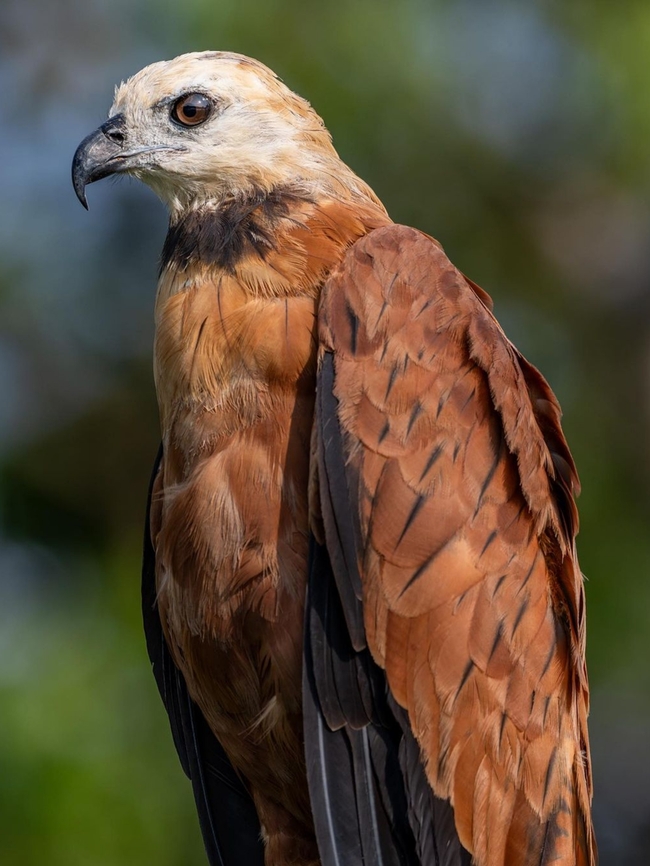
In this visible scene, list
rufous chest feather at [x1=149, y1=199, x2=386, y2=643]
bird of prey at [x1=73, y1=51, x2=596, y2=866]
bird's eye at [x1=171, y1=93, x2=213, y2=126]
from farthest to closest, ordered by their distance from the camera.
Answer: bird's eye at [x1=171, y1=93, x2=213, y2=126] < rufous chest feather at [x1=149, y1=199, x2=386, y2=643] < bird of prey at [x1=73, y1=51, x2=596, y2=866]

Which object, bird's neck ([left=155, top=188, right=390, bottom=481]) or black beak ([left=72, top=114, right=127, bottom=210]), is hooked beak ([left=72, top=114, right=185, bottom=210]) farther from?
bird's neck ([left=155, top=188, right=390, bottom=481])

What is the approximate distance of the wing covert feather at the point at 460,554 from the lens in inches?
128

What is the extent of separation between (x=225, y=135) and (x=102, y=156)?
0.48m

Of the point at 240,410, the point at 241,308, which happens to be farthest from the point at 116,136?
the point at 240,410

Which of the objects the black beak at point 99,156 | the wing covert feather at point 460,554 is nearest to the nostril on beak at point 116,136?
the black beak at point 99,156

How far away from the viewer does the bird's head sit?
152 inches

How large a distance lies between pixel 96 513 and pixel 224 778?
3036mm

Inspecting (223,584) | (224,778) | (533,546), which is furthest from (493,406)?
(224,778)

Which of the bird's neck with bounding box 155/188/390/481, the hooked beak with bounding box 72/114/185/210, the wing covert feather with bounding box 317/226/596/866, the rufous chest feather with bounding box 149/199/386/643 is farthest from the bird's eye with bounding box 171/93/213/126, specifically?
the wing covert feather with bounding box 317/226/596/866

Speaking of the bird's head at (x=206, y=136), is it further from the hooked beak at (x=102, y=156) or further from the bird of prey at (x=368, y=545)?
the bird of prey at (x=368, y=545)

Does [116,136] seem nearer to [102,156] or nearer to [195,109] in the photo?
[102,156]

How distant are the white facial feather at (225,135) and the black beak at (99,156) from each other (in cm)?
4

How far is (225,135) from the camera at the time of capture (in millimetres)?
3900

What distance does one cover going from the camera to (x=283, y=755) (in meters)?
3.55
